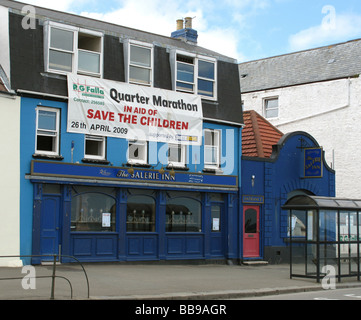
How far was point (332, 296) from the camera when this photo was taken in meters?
15.9

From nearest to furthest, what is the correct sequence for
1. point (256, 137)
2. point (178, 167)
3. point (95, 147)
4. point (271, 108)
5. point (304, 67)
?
1. point (95, 147)
2. point (178, 167)
3. point (256, 137)
4. point (304, 67)
5. point (271, 108)

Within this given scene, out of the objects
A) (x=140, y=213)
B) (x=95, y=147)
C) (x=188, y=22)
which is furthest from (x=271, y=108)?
(x=95, y=147)

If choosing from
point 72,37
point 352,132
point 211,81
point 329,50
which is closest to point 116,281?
point 72,37

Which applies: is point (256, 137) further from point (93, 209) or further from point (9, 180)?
point (9, 180)

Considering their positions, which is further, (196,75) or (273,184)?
(273,184)

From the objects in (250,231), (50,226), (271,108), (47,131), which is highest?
(271,108)

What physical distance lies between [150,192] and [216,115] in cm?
445

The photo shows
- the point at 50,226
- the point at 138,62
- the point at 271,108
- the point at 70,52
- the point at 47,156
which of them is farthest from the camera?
the point at 271,108

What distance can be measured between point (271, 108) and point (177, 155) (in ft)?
47.7

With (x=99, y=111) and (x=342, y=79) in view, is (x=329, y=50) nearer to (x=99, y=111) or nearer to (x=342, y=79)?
(x=342, y=79)

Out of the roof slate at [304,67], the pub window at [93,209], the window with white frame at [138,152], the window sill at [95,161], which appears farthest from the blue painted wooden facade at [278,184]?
the roof slate at [304,67]

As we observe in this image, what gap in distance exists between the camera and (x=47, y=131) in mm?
20234

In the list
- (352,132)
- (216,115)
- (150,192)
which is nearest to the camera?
(150,192)

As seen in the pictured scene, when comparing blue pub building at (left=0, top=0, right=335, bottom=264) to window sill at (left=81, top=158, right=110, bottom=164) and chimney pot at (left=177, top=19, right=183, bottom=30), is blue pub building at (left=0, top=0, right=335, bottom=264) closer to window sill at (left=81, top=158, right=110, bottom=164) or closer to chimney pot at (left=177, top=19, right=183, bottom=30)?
window sill at (left=81, top=158, right=110, bottom=164)
